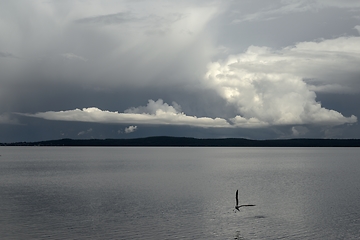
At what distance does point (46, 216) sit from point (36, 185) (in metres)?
40.8

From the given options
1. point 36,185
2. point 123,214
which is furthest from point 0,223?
point 36,185

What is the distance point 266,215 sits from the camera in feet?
172

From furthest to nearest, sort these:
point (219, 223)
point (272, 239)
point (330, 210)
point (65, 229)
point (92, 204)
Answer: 1. point (92, 204)
2. point (330, 210)
3. point (219, 223)
4. point (65, 229)
5. point (272, 239)

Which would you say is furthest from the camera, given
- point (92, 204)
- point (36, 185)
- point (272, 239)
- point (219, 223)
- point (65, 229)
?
point (36, 185)

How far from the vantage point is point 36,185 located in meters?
87.4

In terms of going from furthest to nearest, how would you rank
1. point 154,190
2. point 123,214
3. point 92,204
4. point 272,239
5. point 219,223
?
point 154,190
point 92,204
point 123,214
point 219,223
point 272,239

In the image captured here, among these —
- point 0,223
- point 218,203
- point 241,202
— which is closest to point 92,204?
point 0,223

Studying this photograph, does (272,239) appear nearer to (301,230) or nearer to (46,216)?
(301,230)

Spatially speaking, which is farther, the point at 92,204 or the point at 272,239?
the point at 92,204

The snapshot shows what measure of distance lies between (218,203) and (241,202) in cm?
416

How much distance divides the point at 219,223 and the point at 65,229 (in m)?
19.0

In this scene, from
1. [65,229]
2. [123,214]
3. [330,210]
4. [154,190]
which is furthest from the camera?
[154,190]

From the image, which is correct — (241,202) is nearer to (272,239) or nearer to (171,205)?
(171,205)

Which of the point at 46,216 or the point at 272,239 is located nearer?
the point at 272,239
